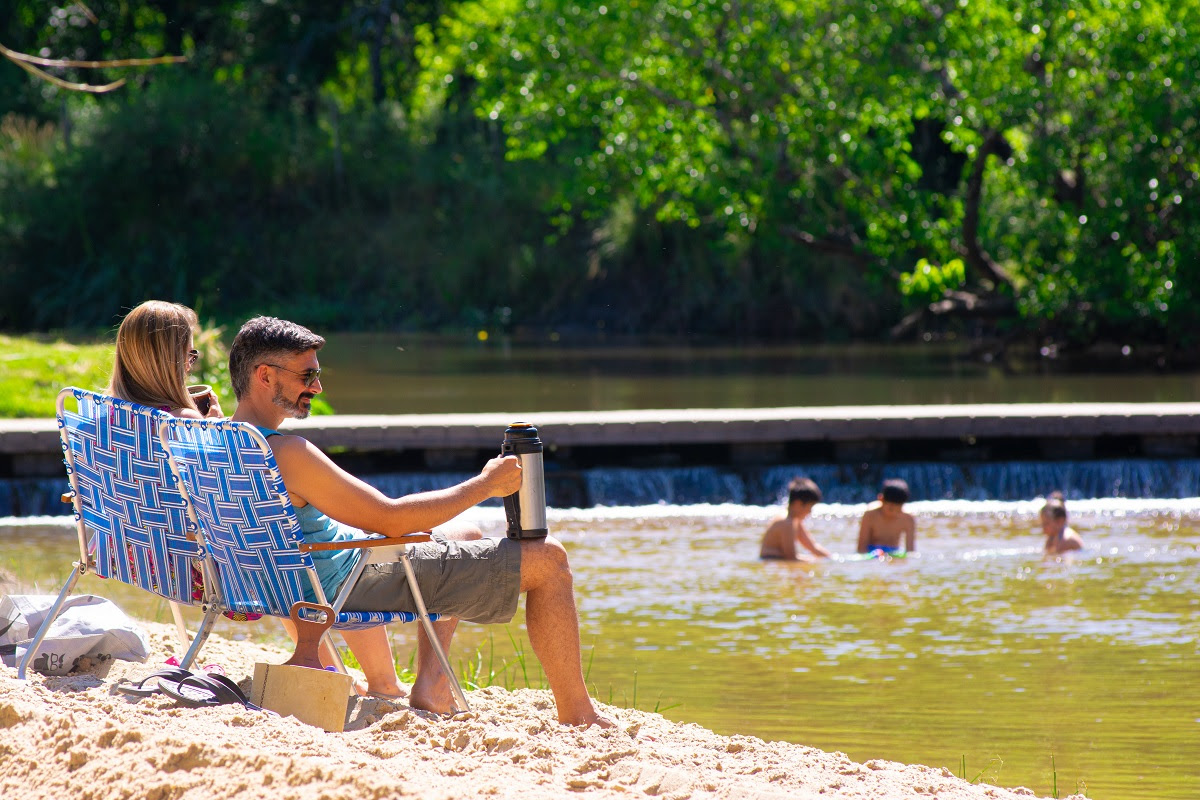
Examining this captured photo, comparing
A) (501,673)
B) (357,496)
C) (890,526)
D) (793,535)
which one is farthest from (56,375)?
(357,496)

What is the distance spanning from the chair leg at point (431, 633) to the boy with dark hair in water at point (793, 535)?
15.9ft

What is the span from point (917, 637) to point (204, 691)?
3973 millimetres

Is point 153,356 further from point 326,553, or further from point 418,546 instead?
point 418,546

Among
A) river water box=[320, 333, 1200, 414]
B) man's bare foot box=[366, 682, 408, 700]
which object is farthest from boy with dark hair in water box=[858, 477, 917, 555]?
river water box=[320, 333, 1200, 414]

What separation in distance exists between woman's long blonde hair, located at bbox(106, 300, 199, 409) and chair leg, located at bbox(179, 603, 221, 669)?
0.64m

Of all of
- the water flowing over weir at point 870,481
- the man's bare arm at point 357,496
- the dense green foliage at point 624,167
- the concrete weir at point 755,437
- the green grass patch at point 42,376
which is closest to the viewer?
the man's bare arm at point 357,496

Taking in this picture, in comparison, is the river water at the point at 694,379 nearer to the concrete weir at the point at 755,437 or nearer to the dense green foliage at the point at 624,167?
the dense green foliage at the point at 624,167

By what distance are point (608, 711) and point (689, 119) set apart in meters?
17.6

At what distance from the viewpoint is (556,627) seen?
4371 millimetres

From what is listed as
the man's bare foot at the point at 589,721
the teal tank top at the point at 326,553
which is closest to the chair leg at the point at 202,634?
the teal tank top at the point at 326,553

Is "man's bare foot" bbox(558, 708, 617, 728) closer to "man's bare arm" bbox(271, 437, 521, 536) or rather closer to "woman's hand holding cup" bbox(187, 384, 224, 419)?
"man's bare arm" bbox(271, 437, 521, 536)

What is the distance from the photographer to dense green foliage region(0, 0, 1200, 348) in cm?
1994

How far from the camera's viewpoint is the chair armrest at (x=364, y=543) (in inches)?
163

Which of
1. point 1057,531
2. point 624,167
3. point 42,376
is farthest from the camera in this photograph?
point 624,167
